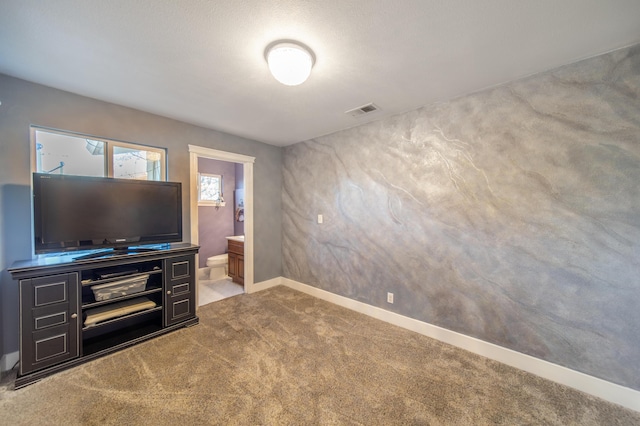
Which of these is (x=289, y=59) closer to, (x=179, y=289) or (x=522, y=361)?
(x=179, y=289)

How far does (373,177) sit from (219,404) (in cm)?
263

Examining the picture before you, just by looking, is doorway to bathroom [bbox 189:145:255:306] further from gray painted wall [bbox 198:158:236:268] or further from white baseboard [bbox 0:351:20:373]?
white baseboard [bbox 0:351:20:373]

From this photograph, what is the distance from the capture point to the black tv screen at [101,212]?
197 cm

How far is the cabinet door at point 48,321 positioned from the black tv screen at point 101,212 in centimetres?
33

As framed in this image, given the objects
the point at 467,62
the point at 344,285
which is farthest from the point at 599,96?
the point at 344,285

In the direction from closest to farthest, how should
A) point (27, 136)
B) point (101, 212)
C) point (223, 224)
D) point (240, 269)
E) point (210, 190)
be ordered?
1. point (27, 136)
2. point (101, 212)
3. point (240, 269)
4. point (210, 190)
5. point (223, 224)

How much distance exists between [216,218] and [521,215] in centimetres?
489

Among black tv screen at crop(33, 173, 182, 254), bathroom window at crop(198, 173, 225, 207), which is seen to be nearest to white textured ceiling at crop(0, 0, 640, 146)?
black tv screen at crop(33, 173, 182, 254)

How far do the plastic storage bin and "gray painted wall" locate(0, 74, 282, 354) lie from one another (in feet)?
1.98

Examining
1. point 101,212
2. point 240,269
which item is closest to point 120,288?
point 101,212

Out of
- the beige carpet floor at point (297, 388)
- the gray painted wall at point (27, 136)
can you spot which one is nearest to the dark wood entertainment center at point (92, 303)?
the beige carpet floor at point (297, 388)

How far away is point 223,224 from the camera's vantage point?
4.96 m

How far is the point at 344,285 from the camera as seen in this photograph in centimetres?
327

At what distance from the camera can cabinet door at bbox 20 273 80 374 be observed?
1751 millimetres
